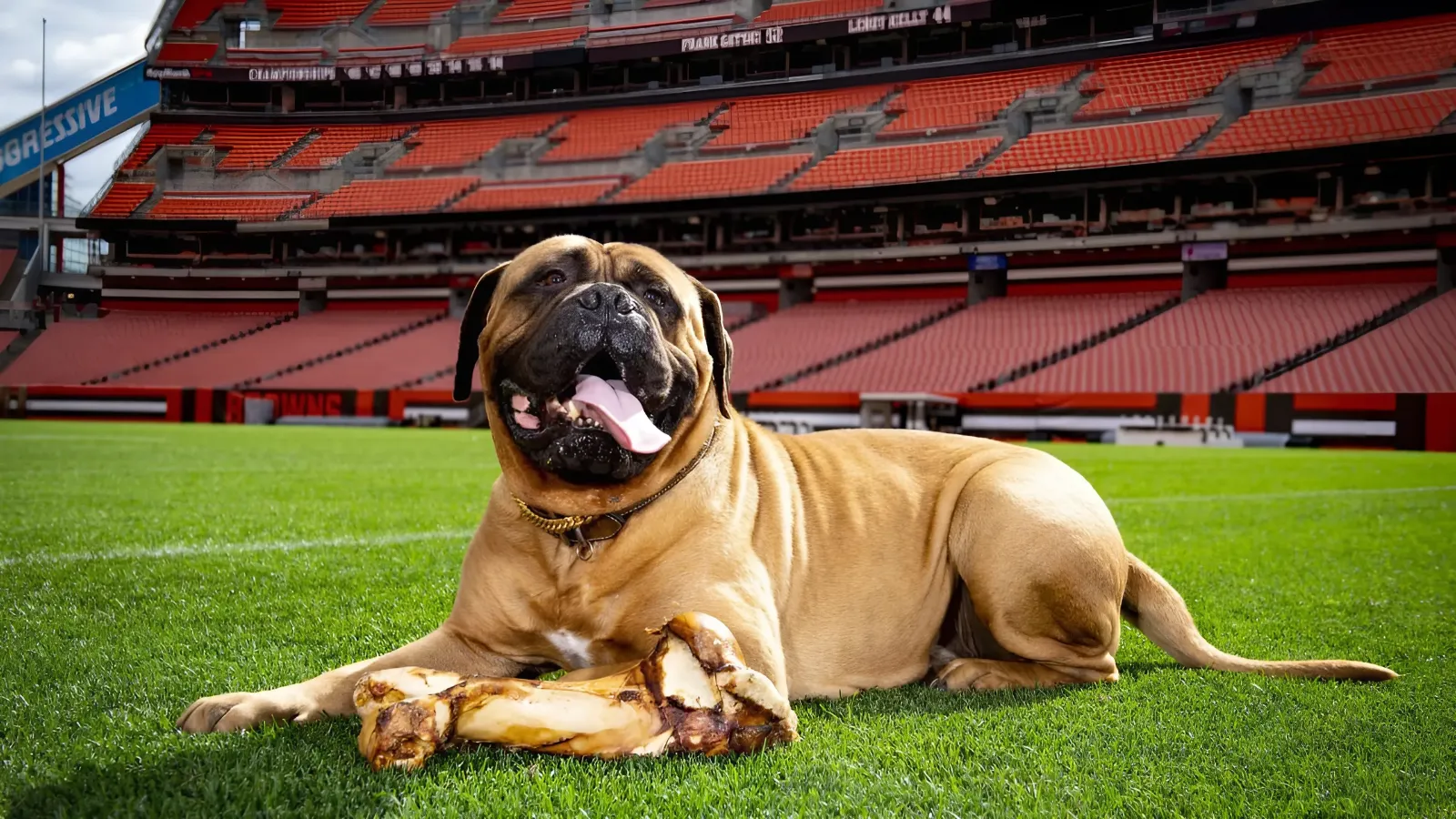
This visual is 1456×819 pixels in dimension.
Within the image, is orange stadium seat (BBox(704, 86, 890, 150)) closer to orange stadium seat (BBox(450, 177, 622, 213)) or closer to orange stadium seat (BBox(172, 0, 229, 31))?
orange stadium seat (BBox(450, 177, 622, 213))

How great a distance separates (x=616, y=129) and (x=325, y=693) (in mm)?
35659

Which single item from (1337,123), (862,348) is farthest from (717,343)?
(1337,123)

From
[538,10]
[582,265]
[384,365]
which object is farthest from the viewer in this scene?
[538,10]

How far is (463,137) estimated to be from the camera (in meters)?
38.1

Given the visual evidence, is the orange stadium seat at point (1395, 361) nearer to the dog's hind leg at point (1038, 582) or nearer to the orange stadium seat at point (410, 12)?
the dog's hind leg at point (1038, 582)

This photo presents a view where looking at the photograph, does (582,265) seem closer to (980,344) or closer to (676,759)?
(676,759)

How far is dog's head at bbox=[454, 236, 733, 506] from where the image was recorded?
91.5 inches

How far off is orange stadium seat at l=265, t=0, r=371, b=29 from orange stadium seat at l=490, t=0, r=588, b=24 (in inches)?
246

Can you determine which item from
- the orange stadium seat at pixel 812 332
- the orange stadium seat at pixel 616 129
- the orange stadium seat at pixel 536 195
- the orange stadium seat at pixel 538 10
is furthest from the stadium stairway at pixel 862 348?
the orange stadium seat at pixel 538 10

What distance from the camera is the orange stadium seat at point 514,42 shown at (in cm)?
3838

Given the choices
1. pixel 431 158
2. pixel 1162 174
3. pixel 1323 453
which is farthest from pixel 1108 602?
pixel 431 158

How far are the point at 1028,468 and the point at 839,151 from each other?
1195 inches

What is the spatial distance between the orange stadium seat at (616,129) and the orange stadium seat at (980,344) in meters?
13.2

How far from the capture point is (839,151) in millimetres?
32031
